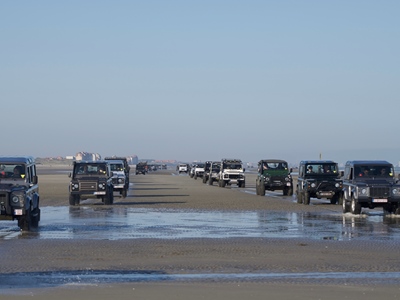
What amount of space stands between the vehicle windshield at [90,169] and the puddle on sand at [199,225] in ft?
14.9

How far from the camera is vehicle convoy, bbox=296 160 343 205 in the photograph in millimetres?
39750

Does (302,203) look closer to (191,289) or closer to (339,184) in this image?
(339,184)

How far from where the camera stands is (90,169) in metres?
39.3

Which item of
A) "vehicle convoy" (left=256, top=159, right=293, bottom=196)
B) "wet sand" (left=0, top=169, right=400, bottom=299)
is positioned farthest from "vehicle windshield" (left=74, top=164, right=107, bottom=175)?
"wet sand" (left=0, top=169, right=400, bottom=299)

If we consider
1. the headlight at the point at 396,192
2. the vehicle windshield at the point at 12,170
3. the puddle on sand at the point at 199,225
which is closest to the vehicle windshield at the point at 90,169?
the puddle on sand at the point at 199,225

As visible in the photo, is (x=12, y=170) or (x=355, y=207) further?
(x=355, y=207)

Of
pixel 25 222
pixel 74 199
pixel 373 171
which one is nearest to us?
pixel 25 222

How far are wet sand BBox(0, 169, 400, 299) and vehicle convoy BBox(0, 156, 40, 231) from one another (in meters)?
2.15

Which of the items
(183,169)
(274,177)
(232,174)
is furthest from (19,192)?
(183,169)

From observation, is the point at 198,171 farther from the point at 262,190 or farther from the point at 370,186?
the point at 370,186

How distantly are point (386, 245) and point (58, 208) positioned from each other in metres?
18.8

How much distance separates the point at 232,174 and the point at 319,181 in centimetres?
2598

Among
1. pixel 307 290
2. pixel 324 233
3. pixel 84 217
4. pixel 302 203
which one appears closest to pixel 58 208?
pixel 84 217

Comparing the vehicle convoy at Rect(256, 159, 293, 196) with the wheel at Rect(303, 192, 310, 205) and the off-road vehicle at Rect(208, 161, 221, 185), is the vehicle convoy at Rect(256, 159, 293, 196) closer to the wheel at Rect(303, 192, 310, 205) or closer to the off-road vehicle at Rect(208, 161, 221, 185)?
the wheel at Rect(303, 192, 310, 205)
